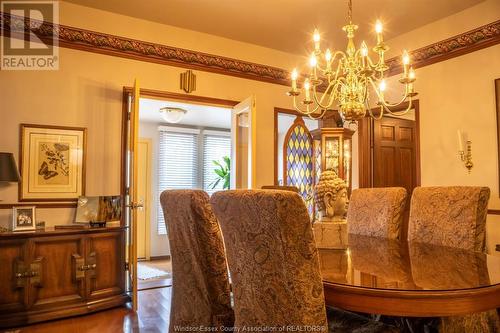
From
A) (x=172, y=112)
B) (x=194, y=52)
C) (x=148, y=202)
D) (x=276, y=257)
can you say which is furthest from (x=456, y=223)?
(x=148, y=202)

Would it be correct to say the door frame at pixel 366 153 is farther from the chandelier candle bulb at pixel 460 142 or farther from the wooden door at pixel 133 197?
the wooden door at pixel 133 197

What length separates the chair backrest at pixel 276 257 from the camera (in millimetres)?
1025

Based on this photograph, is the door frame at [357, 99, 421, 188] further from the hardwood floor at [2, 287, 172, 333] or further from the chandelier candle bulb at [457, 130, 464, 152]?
the hardwood floor at [2, 287, 172, 333]

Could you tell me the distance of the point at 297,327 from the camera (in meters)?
1.06

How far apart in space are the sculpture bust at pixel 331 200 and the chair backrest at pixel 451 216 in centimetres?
58

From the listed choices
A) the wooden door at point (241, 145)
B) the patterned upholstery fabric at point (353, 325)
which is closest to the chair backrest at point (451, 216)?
the patterned upholstery fabric at point (353, 325)

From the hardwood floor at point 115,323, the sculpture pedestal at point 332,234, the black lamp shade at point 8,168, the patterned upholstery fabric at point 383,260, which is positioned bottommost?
the hardwood floor at point 115,323

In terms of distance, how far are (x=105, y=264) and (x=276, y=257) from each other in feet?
8.12

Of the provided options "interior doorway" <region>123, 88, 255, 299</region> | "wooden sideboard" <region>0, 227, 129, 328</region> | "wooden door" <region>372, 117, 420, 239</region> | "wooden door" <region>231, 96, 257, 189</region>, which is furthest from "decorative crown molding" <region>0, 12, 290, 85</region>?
"wooden sideboard" <region>0, 227, 129, 328</region>

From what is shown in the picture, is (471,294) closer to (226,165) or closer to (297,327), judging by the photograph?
(297,327)

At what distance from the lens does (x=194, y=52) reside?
380cm

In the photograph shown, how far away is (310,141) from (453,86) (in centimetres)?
195

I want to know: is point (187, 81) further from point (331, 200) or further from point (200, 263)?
point (200, 263)

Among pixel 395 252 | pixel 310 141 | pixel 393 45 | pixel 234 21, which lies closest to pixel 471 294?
pixel 395 252
